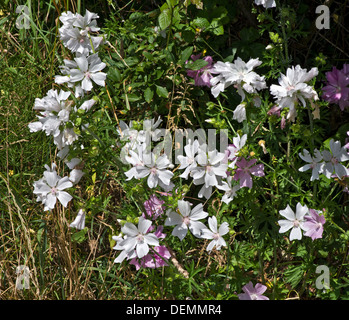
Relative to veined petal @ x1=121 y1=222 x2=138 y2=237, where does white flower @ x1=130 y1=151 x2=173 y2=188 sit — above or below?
above

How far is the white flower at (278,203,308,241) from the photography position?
187 cm

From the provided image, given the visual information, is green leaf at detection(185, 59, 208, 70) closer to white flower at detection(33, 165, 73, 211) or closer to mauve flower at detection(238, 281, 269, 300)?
white flower at detection(33, 165, 73, 211)

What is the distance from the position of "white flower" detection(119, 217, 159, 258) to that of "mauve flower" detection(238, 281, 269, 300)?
0.41 meters

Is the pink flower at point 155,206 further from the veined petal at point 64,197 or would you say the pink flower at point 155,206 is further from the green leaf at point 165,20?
the green leaf at point 165,20

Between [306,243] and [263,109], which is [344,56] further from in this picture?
[306,243]

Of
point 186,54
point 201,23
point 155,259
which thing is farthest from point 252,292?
point 201,23

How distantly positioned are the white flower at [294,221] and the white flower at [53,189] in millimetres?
733

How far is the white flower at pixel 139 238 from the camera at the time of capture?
1.76 metres

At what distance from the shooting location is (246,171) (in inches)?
74.3

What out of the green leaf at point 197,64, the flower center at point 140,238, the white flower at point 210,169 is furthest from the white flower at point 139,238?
the green leaf at point 197,64

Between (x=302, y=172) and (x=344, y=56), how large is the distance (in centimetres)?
87

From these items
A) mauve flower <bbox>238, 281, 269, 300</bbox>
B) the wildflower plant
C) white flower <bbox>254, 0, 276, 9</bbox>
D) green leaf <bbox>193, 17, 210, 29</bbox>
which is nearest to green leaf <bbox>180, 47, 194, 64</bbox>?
the wildflower plant

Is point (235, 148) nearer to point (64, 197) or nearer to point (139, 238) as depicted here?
point (139, 238)

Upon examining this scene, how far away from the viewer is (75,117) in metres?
1.78
